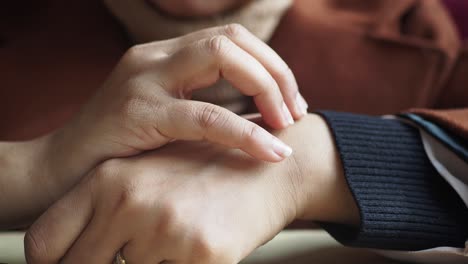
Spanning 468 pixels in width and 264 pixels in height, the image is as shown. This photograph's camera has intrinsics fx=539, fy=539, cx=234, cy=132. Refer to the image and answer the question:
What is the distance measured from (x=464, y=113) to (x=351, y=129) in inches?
5.2

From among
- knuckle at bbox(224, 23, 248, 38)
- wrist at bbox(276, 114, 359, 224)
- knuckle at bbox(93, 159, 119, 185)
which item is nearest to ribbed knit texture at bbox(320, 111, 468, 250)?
wrist at bbox(276, 114, 359, 224)

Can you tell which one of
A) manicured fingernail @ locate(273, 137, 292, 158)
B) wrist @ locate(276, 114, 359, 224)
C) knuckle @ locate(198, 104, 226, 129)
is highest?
knuckle @ locate(198, 104, 226, 129)

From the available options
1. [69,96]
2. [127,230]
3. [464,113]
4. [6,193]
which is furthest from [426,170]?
[69,96]

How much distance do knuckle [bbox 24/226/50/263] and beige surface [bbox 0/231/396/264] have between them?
0.20 ft

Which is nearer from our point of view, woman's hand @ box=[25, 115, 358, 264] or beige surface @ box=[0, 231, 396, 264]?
woman's hand @ box=[25, 115, 358, 264]

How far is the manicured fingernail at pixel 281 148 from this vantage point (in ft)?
1.65

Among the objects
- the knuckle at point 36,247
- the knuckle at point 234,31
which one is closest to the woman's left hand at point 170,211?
the knuckle at point 36,247

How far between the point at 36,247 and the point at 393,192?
1.17ft

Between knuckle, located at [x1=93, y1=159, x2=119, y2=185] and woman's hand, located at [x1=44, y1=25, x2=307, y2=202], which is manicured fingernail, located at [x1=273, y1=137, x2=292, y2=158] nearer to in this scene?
woman's hand, located at [x1=44, y1=25, x2=307, y2=202]

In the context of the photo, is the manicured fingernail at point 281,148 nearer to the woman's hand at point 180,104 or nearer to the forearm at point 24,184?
the woman's hand at point 180,104

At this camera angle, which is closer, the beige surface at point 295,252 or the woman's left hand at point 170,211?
the woman's left hand at point 170,211

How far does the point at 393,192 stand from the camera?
0.55 m

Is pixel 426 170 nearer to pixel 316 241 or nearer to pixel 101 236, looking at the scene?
pixel 316 241

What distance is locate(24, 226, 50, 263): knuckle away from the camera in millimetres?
510
